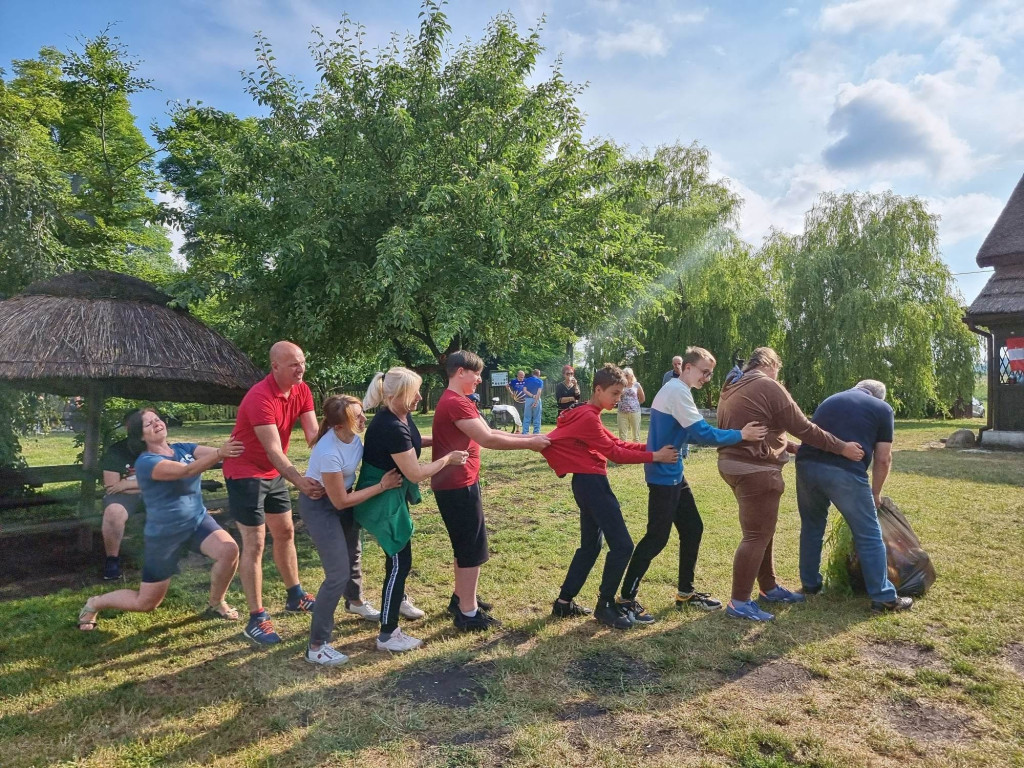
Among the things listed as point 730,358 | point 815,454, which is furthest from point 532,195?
point 730,358

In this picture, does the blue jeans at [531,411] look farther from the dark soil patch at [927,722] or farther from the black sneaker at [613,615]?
the dark soil patch at [927,722]

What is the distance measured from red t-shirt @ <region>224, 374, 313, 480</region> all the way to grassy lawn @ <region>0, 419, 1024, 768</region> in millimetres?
1194

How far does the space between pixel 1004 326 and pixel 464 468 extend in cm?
1691

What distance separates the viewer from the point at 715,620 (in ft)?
15.6

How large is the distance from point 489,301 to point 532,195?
61.4 inches

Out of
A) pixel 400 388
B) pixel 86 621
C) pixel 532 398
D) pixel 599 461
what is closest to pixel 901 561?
pixel 599 461

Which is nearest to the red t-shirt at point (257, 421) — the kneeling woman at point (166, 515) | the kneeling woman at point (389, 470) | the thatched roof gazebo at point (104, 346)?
the kneeling woman at point (166, 515)

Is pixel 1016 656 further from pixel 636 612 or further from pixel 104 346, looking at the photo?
pixel 104 346

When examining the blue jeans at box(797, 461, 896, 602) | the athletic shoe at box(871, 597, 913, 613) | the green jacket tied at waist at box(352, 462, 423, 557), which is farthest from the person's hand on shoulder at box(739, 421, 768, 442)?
the green jacket tied at waist at box(352, 462, 423, 557)

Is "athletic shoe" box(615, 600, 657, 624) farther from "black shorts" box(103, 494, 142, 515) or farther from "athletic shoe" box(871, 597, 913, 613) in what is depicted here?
"black shorts" box(103, 494, 142, 515)

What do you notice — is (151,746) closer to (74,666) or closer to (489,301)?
(74,666)

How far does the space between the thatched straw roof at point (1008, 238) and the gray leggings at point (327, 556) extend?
18534 mm

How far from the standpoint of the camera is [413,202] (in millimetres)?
8133

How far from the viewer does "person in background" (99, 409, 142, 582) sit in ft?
19.6
